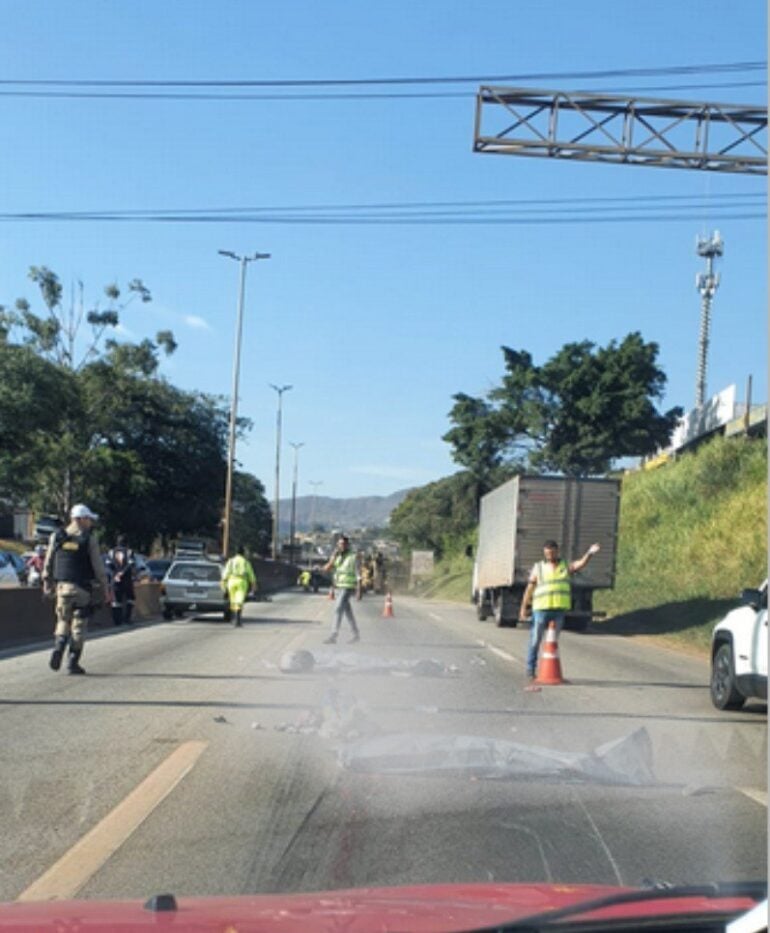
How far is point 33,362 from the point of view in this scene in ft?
130

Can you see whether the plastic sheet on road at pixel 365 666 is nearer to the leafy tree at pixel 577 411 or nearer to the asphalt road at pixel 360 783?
the asphalt road at pixel 360 783

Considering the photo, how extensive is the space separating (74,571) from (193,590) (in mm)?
15337

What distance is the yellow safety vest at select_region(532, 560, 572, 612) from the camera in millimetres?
14133

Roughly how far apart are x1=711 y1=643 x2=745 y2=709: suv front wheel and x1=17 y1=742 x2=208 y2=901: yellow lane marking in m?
5.42

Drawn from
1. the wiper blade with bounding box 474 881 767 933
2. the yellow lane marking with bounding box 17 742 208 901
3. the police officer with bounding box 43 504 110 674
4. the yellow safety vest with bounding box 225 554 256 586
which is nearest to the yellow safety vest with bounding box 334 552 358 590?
the yellow safety vest with bounding box 225 554 256 586

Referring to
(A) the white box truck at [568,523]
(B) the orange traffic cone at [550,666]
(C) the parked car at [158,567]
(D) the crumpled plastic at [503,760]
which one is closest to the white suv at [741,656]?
(B) the orange traffic cone at [550,666]

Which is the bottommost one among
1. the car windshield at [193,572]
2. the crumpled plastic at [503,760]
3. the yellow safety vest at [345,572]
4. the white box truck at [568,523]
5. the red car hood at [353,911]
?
the crumpled plastic at [503,760]

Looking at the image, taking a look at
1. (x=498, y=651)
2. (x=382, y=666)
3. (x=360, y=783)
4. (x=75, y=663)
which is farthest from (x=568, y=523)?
(x=360, y=783)

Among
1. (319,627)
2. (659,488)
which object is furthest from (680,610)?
(659,488)

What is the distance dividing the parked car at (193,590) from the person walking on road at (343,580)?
8.64m

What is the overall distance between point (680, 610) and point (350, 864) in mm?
25829

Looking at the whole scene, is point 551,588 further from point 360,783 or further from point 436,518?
point 436,518

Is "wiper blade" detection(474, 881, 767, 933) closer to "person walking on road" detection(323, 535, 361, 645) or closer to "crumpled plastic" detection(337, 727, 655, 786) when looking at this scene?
"crumpled plastic" detection(337, 727, 655, 786)

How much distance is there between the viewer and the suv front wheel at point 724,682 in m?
11.5
